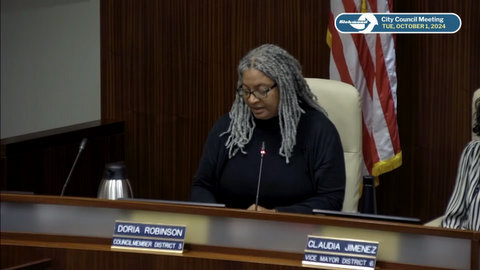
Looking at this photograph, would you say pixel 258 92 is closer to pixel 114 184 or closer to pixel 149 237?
pixel 114 184

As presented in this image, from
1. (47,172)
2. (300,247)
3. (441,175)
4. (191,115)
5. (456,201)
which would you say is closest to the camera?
(300,247)

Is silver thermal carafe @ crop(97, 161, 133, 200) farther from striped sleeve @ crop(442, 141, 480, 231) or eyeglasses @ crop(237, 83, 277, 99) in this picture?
striped sleeve @ crop(442, 141, 480, 231)

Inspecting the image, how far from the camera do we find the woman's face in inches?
→ 122

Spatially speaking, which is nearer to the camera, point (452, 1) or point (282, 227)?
point (282, 227)

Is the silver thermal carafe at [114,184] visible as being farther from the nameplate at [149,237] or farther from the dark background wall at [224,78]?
the dark background wall at [224,78]

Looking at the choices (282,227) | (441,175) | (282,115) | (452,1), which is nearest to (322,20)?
(452,1)

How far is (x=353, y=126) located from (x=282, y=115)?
1.00ft

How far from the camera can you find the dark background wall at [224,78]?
4145 mm

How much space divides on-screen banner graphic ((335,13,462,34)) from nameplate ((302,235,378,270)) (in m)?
2.08

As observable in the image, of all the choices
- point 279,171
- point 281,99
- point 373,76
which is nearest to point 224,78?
point 373,76

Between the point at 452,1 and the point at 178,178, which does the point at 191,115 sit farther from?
Result: the point at 452,1

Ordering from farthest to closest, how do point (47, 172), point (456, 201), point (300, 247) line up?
point (47, 172), point (456, 201), point (300, 247)

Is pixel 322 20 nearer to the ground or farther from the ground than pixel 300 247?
farther from the ground

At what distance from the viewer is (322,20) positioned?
4254mm
